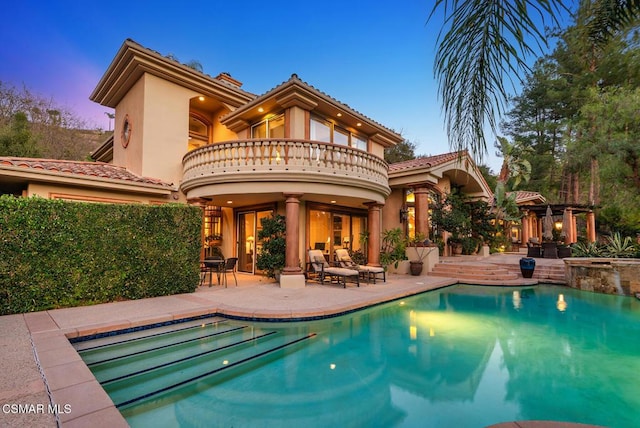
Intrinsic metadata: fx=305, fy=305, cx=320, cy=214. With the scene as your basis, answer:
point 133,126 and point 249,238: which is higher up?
point 133,126

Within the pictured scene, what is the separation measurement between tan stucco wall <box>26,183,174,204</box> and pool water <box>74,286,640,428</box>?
20.0 feet

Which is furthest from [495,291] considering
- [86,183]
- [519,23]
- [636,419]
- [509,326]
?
[86,183]

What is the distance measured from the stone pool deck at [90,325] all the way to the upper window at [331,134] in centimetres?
601

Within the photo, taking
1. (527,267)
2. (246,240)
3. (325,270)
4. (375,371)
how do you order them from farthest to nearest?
(246,240) → (527,267) → (325,270) → (375,371)

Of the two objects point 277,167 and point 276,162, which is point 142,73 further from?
point 277,167

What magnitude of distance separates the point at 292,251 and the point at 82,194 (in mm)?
6812

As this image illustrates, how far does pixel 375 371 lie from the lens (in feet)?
15.2

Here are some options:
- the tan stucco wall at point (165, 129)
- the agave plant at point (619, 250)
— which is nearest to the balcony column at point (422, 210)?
the agave plant at point (619, 250)

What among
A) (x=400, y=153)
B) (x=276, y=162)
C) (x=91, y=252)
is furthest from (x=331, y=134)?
(x=400, y=153)

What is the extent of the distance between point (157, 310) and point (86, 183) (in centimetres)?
536

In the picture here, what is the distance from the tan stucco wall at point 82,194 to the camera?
882 cm

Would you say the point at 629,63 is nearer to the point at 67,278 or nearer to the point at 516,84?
the point at 516,84

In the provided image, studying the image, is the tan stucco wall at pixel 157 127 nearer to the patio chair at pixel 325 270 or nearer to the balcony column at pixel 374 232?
the patio chair at pixel 325 270

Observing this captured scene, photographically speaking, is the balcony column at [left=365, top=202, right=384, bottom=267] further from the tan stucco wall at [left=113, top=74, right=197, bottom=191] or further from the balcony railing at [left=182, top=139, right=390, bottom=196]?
the tan stucco wall at [left=113, top=74, right=197, bottom=191]
